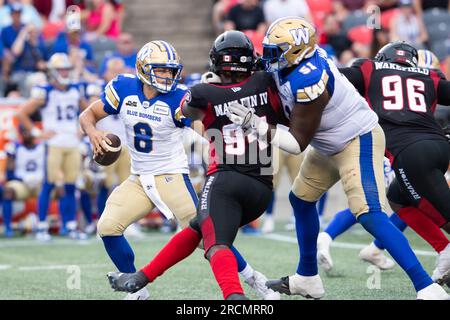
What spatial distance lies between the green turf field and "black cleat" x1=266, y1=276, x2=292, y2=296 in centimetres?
28

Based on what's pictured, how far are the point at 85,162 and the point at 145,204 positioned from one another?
4.59 meters

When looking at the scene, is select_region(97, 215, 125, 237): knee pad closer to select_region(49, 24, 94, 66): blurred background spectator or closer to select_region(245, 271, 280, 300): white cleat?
select_region(245, 271, 280, 300): white cleat

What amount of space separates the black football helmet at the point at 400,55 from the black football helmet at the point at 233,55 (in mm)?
1252

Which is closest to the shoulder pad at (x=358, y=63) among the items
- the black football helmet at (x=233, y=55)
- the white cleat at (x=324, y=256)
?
the black football helmet at (x=233, y=55)

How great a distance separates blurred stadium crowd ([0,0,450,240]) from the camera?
10359mm

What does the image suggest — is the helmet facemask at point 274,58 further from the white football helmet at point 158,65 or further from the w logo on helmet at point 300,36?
the white football helmet at point 158,65

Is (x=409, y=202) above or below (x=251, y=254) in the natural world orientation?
above

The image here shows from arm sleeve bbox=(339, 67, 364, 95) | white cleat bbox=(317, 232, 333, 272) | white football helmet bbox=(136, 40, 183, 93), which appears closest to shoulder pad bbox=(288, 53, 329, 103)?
arm sleeve bbox=(339, 67, 364, 95)

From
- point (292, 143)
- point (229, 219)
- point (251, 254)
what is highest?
point (292, 143)

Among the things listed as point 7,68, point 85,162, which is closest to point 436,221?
point 85,162

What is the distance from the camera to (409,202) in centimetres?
596

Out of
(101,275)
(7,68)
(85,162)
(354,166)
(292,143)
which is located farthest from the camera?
(7,68)

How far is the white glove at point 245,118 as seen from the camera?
15.4ft
